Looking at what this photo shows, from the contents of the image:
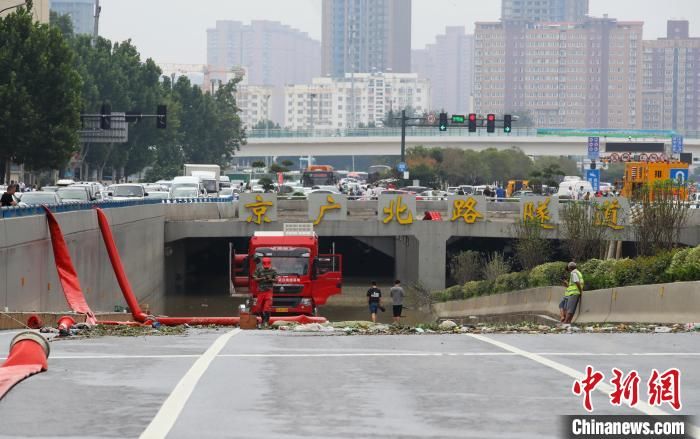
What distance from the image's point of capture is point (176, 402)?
984 cm

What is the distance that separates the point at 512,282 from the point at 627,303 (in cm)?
1532

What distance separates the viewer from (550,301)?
1444 inches

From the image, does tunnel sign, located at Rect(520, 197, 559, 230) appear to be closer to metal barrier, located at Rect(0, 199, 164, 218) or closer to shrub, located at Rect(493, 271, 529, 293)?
shrub, located at Rect(493, 271, 529, 293)

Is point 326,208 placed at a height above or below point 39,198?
below

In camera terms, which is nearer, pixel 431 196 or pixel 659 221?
pixel 659 221

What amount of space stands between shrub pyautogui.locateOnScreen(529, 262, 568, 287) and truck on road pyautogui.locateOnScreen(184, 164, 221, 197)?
1848 inches

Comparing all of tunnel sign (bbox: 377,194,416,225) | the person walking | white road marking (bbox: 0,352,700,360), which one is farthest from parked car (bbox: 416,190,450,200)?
white road marking (bbox: 0,352,700,360)

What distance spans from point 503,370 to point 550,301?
25018mm

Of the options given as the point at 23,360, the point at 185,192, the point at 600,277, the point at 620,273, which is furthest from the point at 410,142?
the point at 23,360

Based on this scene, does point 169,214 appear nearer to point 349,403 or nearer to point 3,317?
point 3,317

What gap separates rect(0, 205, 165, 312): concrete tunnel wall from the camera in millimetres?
29328

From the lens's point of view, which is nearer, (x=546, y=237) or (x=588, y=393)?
(x=588, y=393)

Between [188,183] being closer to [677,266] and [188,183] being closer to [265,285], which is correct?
[265,285]

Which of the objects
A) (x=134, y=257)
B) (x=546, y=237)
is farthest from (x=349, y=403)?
(x=546, y=237)
